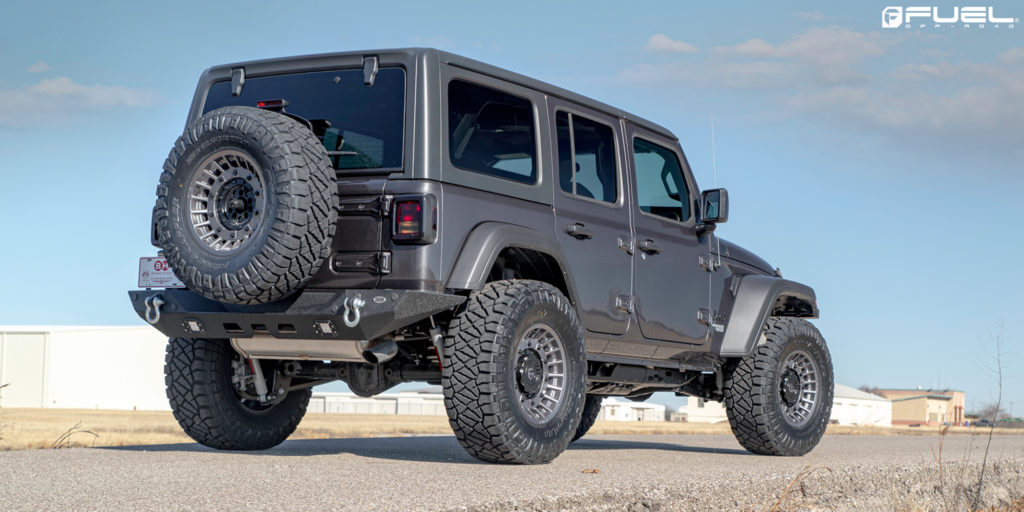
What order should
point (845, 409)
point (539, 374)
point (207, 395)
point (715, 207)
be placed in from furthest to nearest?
point (845, 409) < point (715, 207) < point (207, 395) < point (539, 374)

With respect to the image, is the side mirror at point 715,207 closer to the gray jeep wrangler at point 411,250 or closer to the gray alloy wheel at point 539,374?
the gray jeep wrangler at point 411,250

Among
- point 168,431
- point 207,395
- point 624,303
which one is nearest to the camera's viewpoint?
point 207,395

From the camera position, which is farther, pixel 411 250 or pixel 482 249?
pixel 482 249

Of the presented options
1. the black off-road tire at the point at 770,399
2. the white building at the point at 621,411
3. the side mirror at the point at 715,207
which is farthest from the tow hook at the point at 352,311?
the white building at the point at 621,411

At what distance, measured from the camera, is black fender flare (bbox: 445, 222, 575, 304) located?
549 centimetres

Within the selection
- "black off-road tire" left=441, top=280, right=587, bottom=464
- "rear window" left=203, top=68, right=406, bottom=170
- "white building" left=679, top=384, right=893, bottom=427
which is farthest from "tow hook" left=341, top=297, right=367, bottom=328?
"white building" left=679, top=384, right=893, bottom=427

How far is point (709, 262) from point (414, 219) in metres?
3.16

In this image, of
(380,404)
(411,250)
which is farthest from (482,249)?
(380,404)

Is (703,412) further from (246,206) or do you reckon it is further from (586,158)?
(246,206)

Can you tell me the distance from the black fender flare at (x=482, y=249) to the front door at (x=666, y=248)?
55.1 inches

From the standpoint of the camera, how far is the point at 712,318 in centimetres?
780

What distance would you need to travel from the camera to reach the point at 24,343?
6450 cm

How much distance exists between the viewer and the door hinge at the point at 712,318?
25.1 feet

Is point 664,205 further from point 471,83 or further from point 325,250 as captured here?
point 325,250
